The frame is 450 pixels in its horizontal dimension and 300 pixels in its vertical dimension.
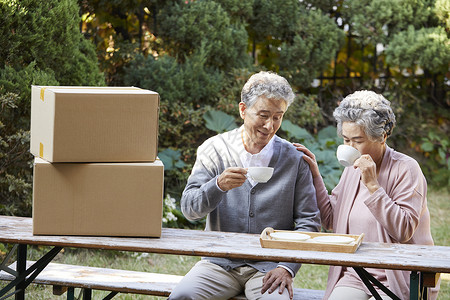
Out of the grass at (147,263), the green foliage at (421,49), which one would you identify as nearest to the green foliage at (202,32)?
the green foliage at (421,49)

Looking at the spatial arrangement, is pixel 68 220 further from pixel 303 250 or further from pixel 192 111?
pixel 192 111

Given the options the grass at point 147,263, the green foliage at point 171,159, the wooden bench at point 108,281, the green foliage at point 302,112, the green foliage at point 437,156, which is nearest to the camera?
the wooden bench at point 108,281

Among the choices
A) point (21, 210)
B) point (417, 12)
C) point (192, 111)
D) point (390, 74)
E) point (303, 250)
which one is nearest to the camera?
point (303, 250)

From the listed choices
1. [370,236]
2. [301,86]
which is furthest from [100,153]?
[301,86]

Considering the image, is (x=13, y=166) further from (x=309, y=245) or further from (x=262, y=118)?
(x=309, y=245)

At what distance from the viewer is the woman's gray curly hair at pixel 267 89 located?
3189mm

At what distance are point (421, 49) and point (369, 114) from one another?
198 inches

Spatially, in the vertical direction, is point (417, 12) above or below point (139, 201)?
above

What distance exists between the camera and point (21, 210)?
529cm

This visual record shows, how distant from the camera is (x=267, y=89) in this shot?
10.5 ft

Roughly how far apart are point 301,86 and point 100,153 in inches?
215

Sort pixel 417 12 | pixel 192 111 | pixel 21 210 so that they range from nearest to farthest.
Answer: pixel 21 210 < pixel 192 111 < pixel 417 12

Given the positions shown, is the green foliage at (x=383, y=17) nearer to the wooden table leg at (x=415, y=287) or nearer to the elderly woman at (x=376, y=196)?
the elderly woman at (x=376, y=196)

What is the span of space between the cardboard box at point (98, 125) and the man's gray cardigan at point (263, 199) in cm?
47
